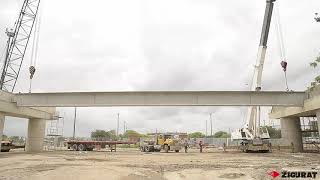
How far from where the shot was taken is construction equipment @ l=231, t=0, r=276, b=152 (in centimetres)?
3076

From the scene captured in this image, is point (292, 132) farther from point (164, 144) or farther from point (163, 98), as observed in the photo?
point (163, 98)

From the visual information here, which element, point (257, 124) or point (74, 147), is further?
point (74, 147)

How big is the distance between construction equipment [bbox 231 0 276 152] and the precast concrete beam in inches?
86.1

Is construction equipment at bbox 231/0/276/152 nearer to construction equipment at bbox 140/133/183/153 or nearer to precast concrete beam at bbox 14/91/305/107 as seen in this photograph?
precast concrete beam at bbox 14/91/305/107

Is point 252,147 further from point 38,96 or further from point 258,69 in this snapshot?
point 38,96

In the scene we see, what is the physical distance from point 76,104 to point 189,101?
10.2 metres

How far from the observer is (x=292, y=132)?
36.6m

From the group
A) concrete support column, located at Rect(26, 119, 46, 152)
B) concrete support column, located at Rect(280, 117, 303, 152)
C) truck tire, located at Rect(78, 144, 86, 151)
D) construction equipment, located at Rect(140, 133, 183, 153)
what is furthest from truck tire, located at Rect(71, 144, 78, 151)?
concrete support column, located at Rect(280, 117, 303, 152)

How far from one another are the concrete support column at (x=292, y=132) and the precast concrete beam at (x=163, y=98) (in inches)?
313

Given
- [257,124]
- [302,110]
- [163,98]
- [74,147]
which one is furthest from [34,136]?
[302,110]

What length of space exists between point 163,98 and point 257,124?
9380mm

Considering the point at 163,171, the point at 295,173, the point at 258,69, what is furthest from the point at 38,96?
the point at 295,173

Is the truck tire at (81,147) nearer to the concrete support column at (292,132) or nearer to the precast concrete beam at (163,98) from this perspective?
the precast concrete beam at (163,98)

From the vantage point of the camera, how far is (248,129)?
32781 mm
